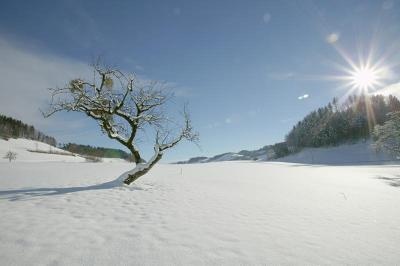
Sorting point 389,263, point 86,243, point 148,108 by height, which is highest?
point 148,108

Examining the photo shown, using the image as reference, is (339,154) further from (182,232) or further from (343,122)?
(182,232)

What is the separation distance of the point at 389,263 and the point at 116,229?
6.46 metres

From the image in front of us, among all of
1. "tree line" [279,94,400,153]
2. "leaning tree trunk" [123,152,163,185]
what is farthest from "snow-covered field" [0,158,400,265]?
"tree line" [279,94,400,153]

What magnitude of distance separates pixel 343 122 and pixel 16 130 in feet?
554

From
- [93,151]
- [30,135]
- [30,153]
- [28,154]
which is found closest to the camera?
[28,154]

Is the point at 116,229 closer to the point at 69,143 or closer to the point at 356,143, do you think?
the point at 356,143

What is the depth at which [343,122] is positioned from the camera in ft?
383

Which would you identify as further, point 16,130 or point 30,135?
point 30,135

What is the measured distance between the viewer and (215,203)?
10672 mm

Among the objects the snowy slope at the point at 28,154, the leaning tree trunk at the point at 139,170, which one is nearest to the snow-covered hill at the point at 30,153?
the snowy slope at the point at 28,154

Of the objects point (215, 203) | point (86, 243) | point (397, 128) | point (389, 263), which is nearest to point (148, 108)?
point (215, 203)

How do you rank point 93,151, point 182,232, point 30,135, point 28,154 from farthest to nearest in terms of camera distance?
point 93,151 → point 30,135 → point 28,154 → point 182,232

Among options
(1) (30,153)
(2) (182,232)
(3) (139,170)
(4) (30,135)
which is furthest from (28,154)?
(2) (182,232)

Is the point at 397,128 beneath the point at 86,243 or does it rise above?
above
